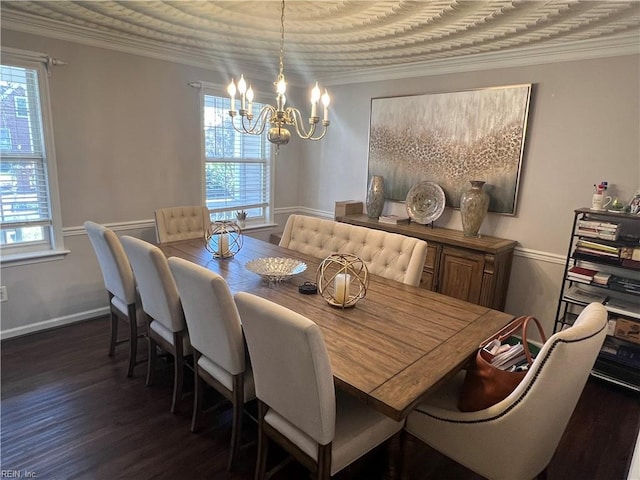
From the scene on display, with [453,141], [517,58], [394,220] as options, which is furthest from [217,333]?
[517,58]

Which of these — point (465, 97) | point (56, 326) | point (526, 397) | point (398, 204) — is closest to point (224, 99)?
point (398, 204)

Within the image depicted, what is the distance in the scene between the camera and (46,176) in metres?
3.00

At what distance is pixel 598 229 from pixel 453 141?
1.39 metres

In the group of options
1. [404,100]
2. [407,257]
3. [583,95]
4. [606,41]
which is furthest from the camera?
[404,100]

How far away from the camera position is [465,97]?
339 cm

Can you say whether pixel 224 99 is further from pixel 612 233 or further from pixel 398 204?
pixel 612 233

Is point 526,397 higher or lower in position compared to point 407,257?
lower

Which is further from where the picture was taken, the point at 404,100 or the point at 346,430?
the point at 404,100

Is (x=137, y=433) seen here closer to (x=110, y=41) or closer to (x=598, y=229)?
(x=110, y=41)

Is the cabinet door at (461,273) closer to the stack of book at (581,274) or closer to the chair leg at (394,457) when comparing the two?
the stack of book at (581,274)

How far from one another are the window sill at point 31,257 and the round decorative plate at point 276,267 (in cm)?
181

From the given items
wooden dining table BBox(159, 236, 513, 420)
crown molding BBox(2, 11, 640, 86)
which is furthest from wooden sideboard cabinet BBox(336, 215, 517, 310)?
crown molding BBox(2, 11, 640, 86)

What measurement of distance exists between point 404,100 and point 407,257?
2.05 m

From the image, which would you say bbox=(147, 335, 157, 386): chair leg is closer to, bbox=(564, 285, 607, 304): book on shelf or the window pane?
the window pane
